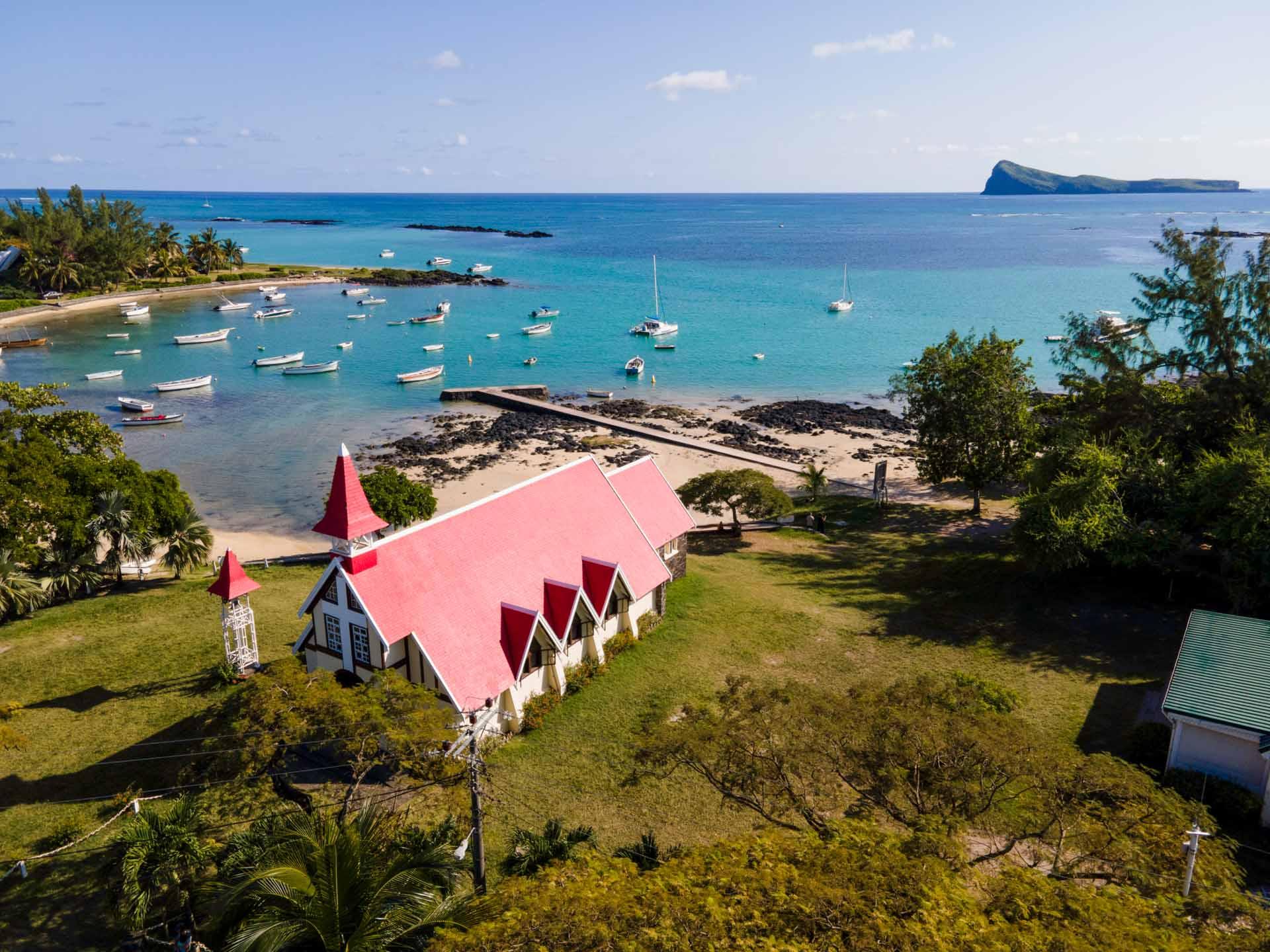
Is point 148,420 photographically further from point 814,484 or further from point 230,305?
point 230,305

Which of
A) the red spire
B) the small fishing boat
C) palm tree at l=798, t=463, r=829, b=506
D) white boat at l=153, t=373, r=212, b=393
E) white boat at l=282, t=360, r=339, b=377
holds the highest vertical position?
white boat at l=282, t=360, r=339, b=377

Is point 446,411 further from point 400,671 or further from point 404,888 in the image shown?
point 404,888

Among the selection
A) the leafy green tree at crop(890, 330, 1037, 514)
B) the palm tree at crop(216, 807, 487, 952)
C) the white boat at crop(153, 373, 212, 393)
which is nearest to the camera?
the palm tree at crop(216, 807, 487, 952)

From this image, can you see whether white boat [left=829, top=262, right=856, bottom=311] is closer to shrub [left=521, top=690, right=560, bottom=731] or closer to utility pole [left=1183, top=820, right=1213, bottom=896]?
shrub [left=521, top=690, right=560, bottom=731]

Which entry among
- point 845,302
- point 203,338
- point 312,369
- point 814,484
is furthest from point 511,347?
point 814,484

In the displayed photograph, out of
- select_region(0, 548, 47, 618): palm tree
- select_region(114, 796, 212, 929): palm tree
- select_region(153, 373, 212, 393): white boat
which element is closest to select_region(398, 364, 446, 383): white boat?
select_region(153, 373, 212, 393): white boat

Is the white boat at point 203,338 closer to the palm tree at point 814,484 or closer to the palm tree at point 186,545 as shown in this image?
the palm tree at point 186,545

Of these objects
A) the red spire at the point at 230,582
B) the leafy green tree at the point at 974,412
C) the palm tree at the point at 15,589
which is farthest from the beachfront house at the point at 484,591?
the leafy green tree at the point at 974,412
